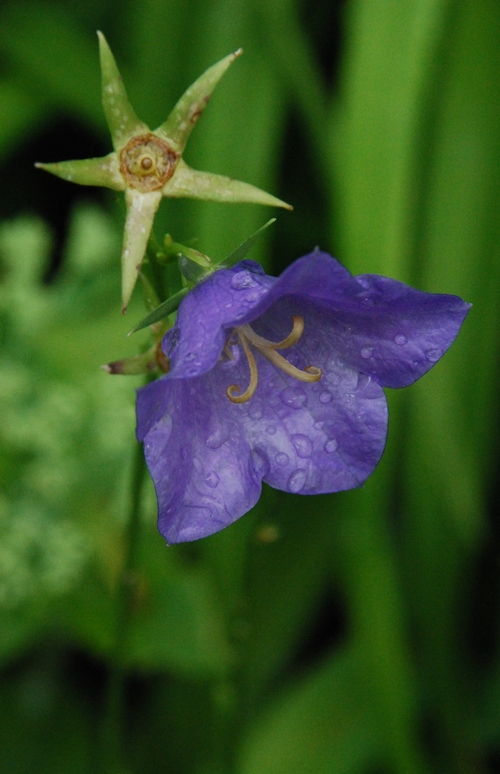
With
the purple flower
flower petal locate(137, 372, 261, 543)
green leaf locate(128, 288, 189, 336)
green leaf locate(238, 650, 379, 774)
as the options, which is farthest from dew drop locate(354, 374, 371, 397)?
green leaf locate(238, 650, 379, 774)

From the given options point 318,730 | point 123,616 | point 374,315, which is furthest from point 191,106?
point 318,730

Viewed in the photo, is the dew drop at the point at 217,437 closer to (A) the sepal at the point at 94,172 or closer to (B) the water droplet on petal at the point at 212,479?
(B) the water droplet on petal at the point at 212,479

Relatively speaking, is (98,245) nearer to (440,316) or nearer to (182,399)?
(182,399)

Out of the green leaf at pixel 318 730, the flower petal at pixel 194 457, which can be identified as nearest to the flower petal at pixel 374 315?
the flower petal at pixel 194 457

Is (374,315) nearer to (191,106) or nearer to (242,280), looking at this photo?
(242,280)

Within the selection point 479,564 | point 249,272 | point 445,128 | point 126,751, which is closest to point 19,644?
point 126,751

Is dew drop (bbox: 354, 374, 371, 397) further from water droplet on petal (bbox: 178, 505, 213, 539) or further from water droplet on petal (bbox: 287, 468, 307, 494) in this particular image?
water droplet on petal (bbox: 178, 505, 213, 539)
